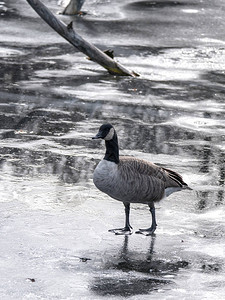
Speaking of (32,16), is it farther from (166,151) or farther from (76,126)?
(166,151)

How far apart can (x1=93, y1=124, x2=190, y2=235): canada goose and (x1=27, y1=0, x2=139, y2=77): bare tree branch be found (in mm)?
8415

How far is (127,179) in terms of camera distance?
8273mm

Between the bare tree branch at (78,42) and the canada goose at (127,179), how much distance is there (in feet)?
27.6

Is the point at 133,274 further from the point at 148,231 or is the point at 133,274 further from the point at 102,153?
the point at 102,153

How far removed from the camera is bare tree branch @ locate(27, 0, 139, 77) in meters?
16.6

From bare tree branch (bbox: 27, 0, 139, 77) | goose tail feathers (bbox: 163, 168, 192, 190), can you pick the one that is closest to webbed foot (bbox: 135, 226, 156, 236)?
goose tail feathers (bbox: 163, 168, 192, 190)

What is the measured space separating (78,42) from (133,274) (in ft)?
32.8

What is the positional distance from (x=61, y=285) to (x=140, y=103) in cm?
821

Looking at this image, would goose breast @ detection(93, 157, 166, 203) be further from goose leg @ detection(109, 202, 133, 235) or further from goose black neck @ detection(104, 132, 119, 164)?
goose leg @ detection(109, 202, 133, 235)

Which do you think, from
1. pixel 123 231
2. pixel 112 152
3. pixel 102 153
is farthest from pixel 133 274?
pixel 102 153

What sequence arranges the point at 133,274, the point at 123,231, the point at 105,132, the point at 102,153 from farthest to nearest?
the point at 102,153, the point at 123,231, the point at 105,132, the point at 133,274

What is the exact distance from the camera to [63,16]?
Result: 23.4 metres

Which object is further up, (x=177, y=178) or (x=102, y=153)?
(x=177, y=178)

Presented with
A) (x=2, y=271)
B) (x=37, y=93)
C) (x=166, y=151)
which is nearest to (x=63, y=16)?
(x=37, y=93)
